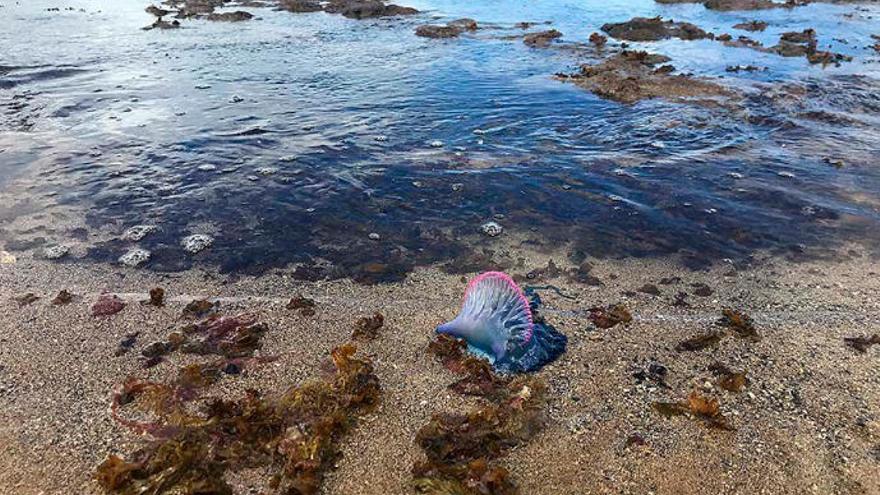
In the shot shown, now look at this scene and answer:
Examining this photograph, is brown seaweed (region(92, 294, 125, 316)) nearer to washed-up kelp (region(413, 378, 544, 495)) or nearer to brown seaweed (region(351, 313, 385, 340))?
brown seaweed (region(351, 313, 385, 340))

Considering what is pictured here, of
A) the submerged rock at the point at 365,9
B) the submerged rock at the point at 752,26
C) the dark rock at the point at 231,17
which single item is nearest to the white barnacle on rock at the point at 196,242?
the dark rock at the point at 231,17

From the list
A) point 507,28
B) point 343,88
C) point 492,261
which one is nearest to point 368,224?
point 492,261

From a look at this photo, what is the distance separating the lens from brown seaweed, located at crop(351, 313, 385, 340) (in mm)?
4363

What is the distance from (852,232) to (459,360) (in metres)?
4.57

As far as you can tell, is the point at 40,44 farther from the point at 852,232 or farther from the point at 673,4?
the point at 673,4

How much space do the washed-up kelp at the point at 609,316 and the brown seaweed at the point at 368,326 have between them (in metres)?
1.68

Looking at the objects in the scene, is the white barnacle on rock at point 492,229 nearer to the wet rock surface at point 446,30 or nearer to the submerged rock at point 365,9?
→ the wet rock surface at point 446,30

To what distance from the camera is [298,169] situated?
752cm

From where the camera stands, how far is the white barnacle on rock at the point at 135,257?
5383 millimetres

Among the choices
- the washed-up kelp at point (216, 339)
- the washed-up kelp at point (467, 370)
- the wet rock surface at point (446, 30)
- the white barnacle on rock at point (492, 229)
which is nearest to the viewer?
the washed-up kelp at point (467, 370)

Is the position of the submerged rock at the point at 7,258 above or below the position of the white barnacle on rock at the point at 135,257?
below

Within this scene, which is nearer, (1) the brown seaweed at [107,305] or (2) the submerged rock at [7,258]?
(1) the brown seaweed at [107,305]

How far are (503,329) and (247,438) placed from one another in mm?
1800

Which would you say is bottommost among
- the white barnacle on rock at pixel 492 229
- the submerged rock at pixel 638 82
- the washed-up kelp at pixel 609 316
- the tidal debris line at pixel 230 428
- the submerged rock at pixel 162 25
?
the tidal debris line at pixel 230 428
